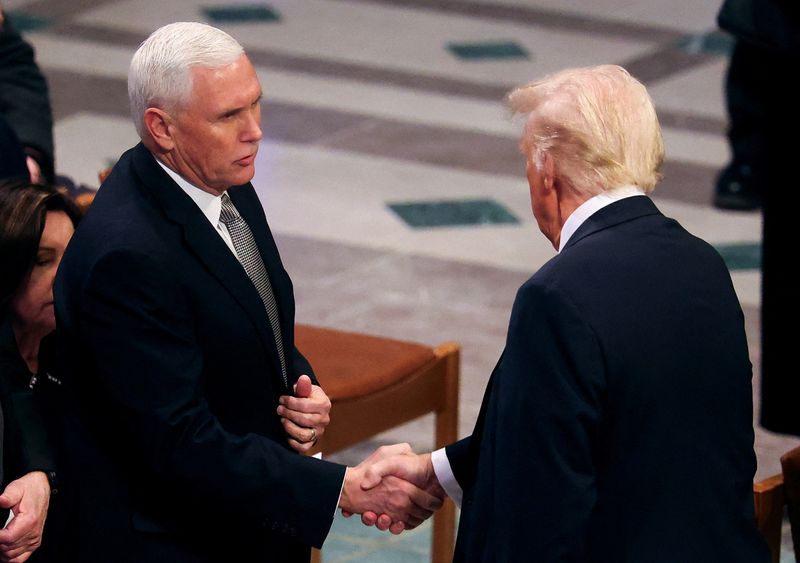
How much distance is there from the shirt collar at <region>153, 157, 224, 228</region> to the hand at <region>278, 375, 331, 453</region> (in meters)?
0.33

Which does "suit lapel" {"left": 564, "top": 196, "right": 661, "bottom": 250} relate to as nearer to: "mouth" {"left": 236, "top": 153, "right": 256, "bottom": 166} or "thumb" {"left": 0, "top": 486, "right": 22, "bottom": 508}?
"mouth" {"left": 236, "top": 153, "right": 256, "bottom": 166}

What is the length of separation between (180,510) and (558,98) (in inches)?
35.9

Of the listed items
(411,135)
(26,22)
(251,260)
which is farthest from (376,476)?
(26,22)

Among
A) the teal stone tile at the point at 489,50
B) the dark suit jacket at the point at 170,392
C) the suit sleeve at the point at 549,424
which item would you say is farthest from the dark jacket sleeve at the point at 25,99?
the teal stone tile at the point at 489,50

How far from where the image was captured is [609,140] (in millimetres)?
2348

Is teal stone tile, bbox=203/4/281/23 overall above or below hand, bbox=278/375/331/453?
below

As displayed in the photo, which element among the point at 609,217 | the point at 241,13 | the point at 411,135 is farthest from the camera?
the point at 241,13

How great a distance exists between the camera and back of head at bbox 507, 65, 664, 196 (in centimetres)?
236

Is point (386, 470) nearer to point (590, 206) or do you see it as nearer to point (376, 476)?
point (376, 476)

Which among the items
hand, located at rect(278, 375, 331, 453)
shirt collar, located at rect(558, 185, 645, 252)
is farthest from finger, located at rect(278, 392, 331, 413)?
shirt collar, located at rect(558, 185, 645, 252)

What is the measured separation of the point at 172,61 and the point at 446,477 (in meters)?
0.87

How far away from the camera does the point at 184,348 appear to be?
2.53 metres

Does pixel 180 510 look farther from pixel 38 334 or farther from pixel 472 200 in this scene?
pixel 472 200

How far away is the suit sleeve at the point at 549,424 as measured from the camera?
2262mm
